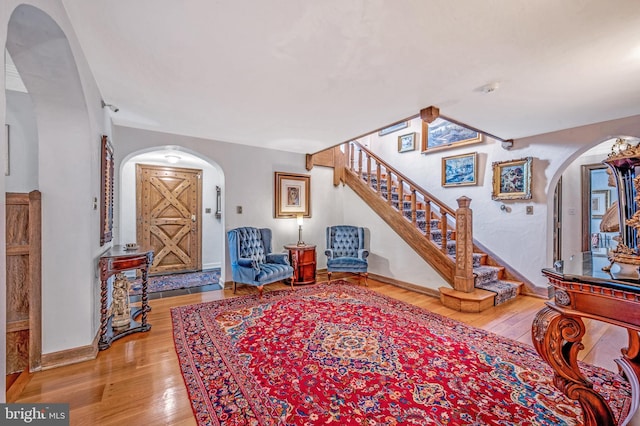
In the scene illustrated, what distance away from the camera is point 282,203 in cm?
489

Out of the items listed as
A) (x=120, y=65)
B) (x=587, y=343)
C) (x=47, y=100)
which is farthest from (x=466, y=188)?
(x=47, y=100)

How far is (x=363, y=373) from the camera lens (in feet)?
6.54

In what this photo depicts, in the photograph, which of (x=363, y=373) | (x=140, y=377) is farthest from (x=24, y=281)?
(x=363, y=373)

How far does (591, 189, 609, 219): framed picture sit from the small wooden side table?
5.12m

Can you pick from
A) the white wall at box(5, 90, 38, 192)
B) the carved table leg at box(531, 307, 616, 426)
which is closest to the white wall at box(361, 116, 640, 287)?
the carved table leg at box(531, 307, 616, 426)

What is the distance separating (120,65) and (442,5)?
8.01 feet

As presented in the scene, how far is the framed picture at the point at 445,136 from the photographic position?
4.73 metres

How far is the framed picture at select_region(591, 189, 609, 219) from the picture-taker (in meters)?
4.75

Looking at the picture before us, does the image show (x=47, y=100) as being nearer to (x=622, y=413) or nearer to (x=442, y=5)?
(x=442, y=5)

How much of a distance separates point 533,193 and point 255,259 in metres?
4.30

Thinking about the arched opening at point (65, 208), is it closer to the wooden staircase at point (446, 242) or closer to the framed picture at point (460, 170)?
the wooden staircase at point (446, 242)

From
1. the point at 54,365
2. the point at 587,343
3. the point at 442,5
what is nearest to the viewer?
the point at 442,5

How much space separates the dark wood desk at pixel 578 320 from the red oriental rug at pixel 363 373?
0.29 m

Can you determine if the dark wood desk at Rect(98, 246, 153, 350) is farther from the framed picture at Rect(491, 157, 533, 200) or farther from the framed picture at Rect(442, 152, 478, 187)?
the framed picture at Rect(491, 157, 533, 200)
